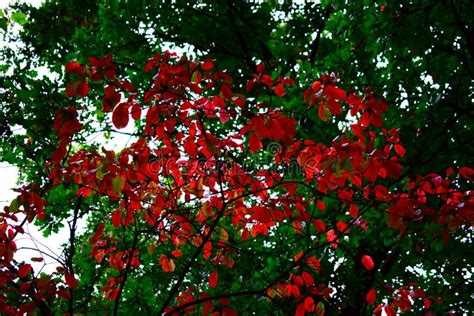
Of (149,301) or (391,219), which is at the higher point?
(149,301)

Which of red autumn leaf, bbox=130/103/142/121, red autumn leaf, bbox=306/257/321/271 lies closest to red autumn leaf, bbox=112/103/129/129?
red autumn leaf, bbox=130/103/142/121

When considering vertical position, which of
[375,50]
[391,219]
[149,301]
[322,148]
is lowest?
[391,219]

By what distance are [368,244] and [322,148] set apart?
89.1 inches

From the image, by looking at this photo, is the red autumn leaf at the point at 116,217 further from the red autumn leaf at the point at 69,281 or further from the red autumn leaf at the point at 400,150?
the red autumn leaf at the point at 400,150

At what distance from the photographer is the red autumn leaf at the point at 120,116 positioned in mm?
2223

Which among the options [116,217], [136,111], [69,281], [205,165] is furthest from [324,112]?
[69,281]

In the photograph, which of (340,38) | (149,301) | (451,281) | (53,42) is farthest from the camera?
(53,42)

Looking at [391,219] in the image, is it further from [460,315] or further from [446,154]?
[460,315]

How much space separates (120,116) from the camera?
2236mm

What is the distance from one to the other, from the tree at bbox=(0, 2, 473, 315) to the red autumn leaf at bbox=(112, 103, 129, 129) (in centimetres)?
2

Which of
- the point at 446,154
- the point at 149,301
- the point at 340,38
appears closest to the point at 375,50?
the point at 340,38

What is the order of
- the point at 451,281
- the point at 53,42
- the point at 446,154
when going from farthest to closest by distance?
the point at 53,42 → the point at 451,281 → the point at 446,154

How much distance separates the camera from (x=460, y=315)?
5449 mm

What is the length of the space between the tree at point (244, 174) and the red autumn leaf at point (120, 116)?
2 cm
